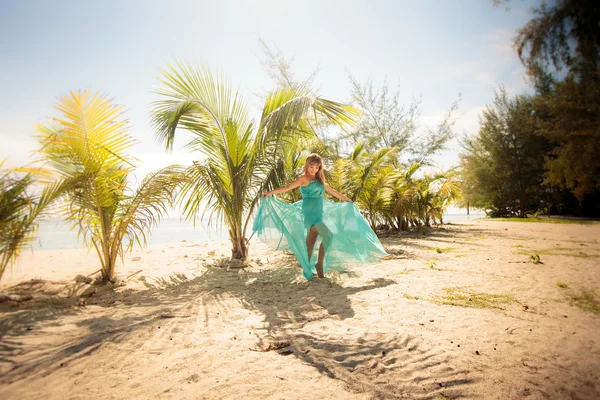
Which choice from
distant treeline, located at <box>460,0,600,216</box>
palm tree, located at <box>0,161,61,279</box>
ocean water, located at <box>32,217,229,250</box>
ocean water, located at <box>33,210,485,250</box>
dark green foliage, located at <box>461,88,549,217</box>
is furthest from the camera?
dark green foliage, located at <box>461,88,549,217</box>

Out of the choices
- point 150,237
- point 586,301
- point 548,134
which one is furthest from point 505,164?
point 150,237

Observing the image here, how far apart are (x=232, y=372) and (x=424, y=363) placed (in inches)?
49.9

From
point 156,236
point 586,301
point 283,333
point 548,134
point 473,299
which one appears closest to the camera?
point 283,333

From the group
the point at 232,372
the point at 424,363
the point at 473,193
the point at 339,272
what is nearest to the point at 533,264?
the point at 339,272

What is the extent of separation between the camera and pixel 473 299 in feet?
10.6

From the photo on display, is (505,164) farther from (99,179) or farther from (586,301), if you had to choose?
(99,179)

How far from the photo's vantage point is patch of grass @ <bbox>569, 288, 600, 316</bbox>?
2.84m

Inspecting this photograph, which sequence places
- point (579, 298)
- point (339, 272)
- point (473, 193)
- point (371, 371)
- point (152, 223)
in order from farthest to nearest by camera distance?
point (473, 193)
point (339, 272)
point (152, 223)
point (579, 298)
point (371, 371)

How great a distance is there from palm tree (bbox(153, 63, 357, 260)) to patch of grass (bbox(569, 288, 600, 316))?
415 cm

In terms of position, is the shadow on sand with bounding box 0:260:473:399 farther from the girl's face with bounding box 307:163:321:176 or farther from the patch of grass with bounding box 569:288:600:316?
the patch of grass with bounding box 569:288:600:316

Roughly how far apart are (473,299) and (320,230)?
7.21ft

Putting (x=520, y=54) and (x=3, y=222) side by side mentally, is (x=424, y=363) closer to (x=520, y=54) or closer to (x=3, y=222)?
(x=520, y=54)

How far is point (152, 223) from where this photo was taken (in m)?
4.68

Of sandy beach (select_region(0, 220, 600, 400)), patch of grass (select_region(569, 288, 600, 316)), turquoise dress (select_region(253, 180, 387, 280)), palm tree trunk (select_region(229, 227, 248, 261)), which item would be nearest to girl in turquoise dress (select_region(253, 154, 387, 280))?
turquoise dress (select_region(253, 180, 387, 280))
